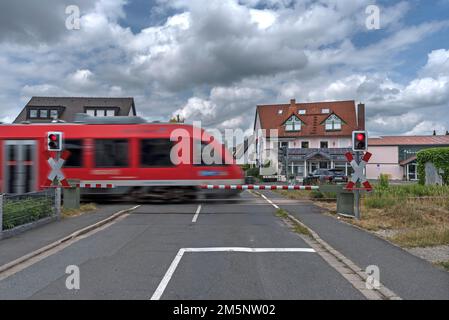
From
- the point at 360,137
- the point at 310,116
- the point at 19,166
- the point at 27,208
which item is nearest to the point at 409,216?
the point at 360,137

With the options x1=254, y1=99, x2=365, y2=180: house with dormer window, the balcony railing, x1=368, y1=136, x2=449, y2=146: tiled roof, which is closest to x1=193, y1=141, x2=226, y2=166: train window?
x1=254, y1=99, x2=365, y2=180: house with dormer window

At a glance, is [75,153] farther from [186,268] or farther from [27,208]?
[186,268]

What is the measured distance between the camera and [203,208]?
55.0ft

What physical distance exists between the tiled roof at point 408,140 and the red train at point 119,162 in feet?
156

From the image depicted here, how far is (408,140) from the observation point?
201 ft

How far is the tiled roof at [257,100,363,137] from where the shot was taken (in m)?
62.8

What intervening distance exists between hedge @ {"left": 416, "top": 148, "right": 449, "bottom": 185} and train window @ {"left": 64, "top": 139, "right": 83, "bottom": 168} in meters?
20.1

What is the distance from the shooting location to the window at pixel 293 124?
64375 mm

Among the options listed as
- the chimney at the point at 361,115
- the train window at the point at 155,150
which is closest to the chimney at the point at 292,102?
the chimney at the point at 361,115

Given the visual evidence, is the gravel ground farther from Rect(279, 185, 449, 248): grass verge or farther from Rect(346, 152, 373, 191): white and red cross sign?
Rect(346, 152, 373, 191): white and red cross sign

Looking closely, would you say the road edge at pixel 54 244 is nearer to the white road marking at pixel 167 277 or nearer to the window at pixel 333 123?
the white road marking at pixel 167 277
